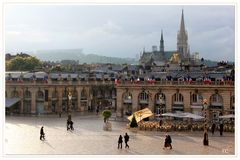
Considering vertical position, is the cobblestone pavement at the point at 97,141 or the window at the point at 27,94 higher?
the window at the point at 27,94

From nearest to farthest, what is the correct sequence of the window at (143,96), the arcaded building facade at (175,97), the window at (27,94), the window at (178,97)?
the arcaded building facade at (175,97)
the window at (178,97)
the window at (143,96)
the window at (27,94)

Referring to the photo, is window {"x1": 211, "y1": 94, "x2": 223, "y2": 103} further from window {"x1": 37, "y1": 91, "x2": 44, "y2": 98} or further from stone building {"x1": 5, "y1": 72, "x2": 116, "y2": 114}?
window {"x1": 37, "y1": 91, "x2": 44, "y2": 98}

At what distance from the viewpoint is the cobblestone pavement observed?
24.0m

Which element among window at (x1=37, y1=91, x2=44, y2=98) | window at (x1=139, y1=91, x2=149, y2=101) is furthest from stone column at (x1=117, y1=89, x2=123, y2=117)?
window at (x1=37, y1=91, x2=44, y2=98)

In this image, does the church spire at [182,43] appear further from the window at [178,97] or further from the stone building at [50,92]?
the window at [178,97]

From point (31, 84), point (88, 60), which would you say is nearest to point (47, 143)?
point (31, 84)

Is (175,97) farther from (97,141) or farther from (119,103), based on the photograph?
(97,141)

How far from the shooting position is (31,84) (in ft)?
149

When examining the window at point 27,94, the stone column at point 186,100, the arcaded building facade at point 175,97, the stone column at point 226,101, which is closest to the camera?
the stone column at point 226,101

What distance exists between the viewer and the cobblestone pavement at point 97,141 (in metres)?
24.0

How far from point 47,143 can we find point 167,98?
47.4 feet

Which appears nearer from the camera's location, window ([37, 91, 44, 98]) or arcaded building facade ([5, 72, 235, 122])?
arcaded building facade ([5, 72, 235, 122])

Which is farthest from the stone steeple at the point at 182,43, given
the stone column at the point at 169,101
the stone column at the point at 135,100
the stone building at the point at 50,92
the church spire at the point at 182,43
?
the stone column at the point at 169,101

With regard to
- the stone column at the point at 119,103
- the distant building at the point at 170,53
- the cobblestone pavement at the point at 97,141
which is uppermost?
the distant building at the point at 170,53
